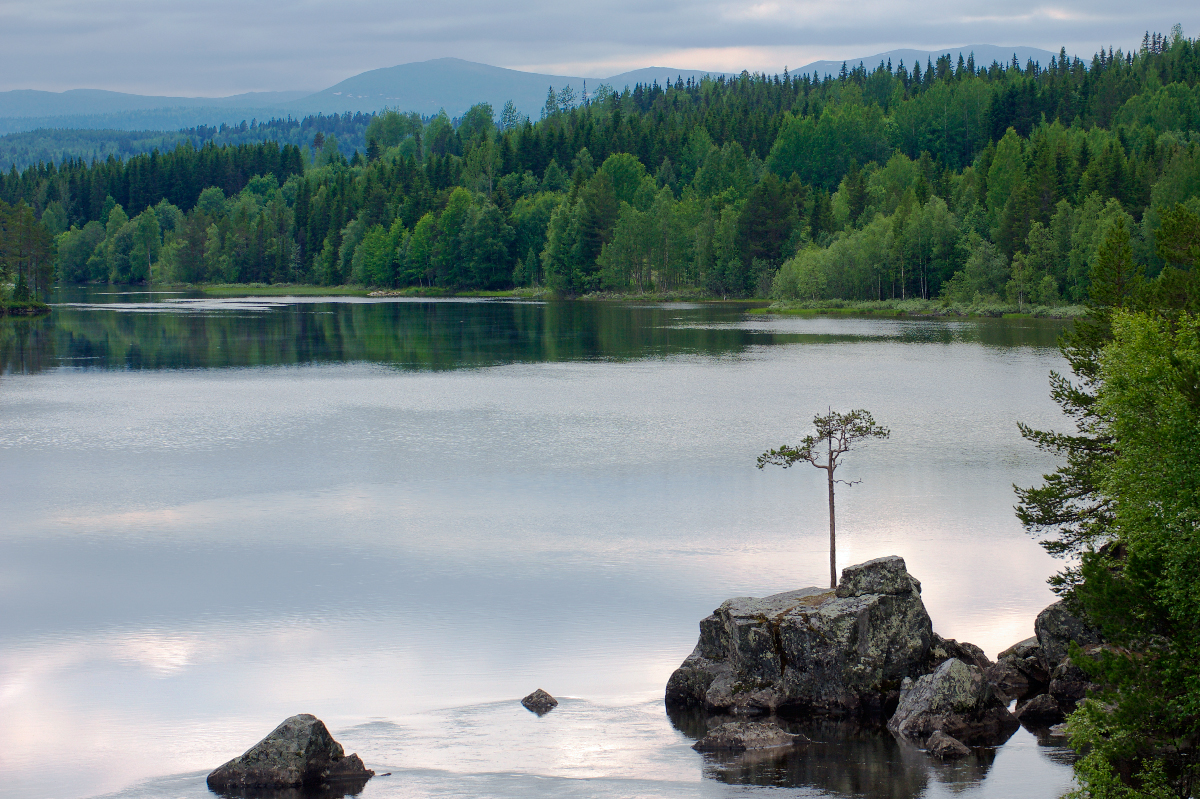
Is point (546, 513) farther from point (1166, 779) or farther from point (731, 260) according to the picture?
point (731, 260)

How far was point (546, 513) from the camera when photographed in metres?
37.5

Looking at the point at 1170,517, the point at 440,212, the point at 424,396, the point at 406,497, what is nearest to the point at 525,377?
the point at 424,396

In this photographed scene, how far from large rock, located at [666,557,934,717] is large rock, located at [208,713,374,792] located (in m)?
6.75

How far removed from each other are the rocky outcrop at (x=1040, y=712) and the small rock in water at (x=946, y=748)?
1.97 meters

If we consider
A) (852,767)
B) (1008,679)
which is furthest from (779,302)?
(852,767)

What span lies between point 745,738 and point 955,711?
394 cm

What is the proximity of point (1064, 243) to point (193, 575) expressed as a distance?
102 metres

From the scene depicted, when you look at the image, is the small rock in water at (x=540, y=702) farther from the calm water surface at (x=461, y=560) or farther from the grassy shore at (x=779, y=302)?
the grassy shore at (x=779, y=302)

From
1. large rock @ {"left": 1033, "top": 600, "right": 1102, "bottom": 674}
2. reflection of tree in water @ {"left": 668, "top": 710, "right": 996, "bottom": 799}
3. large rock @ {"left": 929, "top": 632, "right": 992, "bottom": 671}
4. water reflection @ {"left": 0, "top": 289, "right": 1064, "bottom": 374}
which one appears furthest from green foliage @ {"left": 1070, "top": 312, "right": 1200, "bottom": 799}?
water reflection @ {"left": 0, "top": 289, "right": 1064, "bottom": 374}

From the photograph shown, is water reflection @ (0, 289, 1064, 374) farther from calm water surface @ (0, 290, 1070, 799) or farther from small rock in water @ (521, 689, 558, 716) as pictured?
small rock in water @ (521, 689, 558, 716)

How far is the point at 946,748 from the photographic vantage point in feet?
68.3

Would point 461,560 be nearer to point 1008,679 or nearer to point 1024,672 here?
point 1008,679

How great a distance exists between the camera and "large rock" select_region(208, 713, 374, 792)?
19.6 metres

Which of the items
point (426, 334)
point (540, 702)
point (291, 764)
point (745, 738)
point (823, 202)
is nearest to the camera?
point (291, 764)
